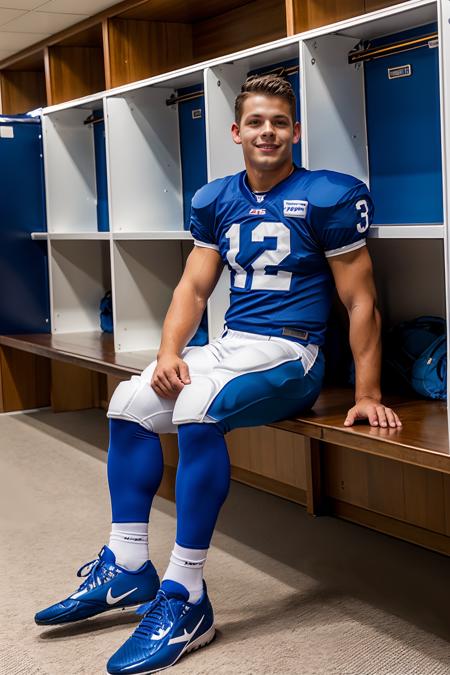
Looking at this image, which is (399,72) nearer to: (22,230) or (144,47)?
(144,47)

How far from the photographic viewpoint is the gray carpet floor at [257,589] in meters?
2.43

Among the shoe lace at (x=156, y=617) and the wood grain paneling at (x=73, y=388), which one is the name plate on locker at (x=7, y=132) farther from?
the shoe lace at (x=156, y=617)

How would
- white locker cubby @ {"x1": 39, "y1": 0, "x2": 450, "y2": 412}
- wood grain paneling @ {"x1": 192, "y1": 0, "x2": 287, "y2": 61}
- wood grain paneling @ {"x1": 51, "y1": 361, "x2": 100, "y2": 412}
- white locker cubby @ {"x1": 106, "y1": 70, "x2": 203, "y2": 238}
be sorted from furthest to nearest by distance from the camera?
1. wood grain paneling @ {"x1": 51, "y1": 361, "x2": 100, "y2": 412}
2. white locker cubby @ {"x1": 106, "y1": 70, "x2": 203, "y2": 238}
3. wood grain paneling @ {"x1": 192, "y1": 0, "x2": 287, "y2": 61}
4. white locker cubby @ {"x1": 39, "y1": 0, "x2": 450, "y2": 412}

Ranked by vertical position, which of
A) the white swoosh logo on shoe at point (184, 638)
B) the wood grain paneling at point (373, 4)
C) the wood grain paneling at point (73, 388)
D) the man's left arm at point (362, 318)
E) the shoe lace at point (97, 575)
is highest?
the wood grain paneling at point (373, 4)

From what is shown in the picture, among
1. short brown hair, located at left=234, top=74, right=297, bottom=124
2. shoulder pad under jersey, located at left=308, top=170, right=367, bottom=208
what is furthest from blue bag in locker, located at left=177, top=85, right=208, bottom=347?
shoulder pad under jersey, located at left=308, top=170, right=367, bottom=208

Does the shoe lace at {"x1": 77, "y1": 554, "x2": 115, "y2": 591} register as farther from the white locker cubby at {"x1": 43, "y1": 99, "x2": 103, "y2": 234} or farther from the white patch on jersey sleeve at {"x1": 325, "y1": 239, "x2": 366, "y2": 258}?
the white locker cubby at {"x1": 43, "y1": 99, "x2": 103, "y2": 234}

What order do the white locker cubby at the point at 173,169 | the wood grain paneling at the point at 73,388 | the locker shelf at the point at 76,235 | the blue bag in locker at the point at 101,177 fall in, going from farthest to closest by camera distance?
the wood grain paneling at the point at 73,388
the blue bag in locker at the point at 101,177
the locker shelf at the point at 76,235
the white locker cubby at the point at 173,169

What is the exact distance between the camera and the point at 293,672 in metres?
2.34

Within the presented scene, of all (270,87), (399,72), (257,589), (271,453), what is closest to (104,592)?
(257,589)

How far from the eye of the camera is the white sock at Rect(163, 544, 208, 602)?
2.45 m

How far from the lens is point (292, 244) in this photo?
2.82 meters

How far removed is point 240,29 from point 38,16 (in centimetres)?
→ 111

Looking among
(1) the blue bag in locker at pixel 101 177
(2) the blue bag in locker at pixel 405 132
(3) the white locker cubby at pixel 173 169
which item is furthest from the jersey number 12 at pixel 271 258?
(1) the blue bag in locker at pixel 101 177

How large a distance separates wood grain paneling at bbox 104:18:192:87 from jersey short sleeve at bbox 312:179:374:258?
2.12 m
